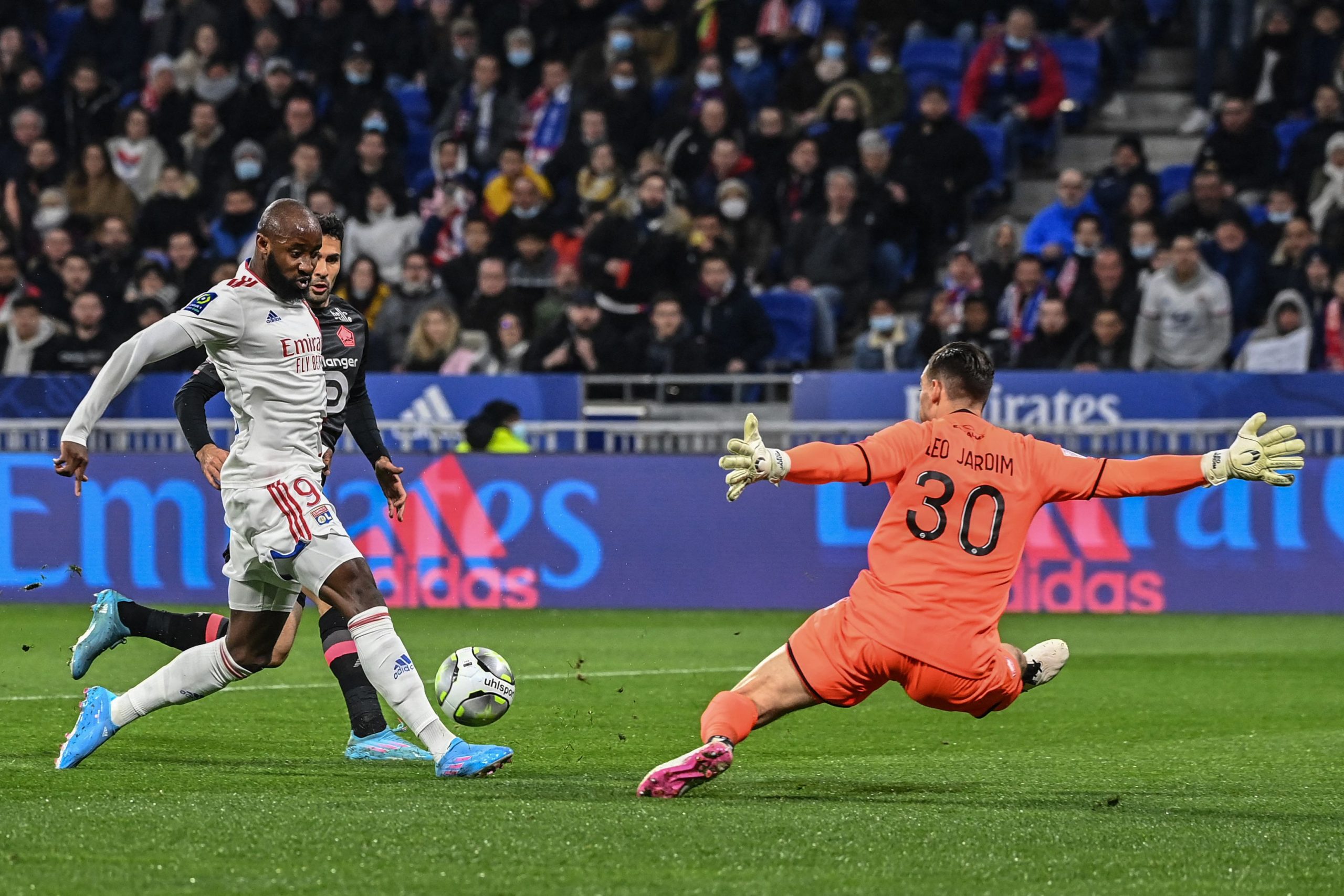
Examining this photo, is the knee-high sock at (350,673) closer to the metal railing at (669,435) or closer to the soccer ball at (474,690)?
the soccer ball at (474,690)

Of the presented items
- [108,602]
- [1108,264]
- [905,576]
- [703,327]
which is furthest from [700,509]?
[905,576]

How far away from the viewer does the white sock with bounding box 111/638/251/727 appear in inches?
280

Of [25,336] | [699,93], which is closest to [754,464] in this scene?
[25,336]

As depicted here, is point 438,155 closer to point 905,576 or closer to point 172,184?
point 172,184

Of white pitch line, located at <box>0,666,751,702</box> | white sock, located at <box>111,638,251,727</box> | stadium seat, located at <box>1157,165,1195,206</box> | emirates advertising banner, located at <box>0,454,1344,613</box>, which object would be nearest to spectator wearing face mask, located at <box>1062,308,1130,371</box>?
emirates advertising banner, located at <box>0,454,1344,613</box>

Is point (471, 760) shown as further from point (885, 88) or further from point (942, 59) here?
point (942, 59)

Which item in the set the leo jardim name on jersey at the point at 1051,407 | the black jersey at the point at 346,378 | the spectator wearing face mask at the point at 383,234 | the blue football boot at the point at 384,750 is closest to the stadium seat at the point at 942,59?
the spectator wearing face mask at the point at 383,234

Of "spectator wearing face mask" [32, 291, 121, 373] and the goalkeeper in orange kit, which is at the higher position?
the goalkeeper in orange kit

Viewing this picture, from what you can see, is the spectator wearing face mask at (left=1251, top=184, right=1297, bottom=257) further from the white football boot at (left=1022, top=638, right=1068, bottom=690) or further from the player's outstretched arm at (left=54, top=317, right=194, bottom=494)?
the player's outstretched arm at (left=54, top=317, right=194, bottom=494)

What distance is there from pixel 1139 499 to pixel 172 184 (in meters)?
10.1

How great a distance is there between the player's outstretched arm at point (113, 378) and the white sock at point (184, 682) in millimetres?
932

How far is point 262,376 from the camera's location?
674cm

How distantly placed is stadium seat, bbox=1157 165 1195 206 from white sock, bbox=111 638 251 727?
13.2m

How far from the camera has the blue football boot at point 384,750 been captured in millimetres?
7469
